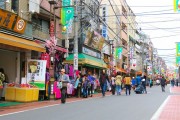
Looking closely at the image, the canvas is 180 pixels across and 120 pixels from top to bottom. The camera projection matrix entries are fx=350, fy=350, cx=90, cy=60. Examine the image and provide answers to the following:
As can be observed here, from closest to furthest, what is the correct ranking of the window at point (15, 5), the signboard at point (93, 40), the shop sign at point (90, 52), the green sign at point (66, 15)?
the window at point (15, 5)
the green sign at point (66, 15)
the shop sign at point (90, 52)
the signboard at point (93, 40)

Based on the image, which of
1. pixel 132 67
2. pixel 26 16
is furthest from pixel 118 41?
pixel 26 16

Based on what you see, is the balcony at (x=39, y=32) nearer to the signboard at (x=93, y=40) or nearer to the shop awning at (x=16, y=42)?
the shop awning at (x=16, y=42)


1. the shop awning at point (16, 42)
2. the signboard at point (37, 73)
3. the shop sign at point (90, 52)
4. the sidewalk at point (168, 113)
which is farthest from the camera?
the shop sign at point (90, 52)

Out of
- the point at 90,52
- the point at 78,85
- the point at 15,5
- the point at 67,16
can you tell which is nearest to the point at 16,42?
the point at 15,5

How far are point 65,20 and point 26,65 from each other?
22.2ft

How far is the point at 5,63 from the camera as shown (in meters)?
21.9

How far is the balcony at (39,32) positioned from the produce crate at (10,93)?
566 centimetres

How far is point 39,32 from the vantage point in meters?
24.9

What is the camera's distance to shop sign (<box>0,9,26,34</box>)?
18.6 meters

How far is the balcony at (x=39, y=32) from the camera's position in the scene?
23.8 m

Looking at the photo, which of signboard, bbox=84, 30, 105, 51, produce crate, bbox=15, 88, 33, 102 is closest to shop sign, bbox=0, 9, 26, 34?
produce crate, bbox=15, 88, 33, 102

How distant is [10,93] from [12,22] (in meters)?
3.96

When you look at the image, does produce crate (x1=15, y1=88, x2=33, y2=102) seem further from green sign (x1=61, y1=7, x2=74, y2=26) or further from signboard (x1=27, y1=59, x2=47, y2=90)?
green sign (x1=61, y1=7, x2=74, y2=26)

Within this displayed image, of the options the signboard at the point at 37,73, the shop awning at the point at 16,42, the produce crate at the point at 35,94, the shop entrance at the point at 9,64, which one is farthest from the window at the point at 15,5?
the produce crate at the point at 35,94
